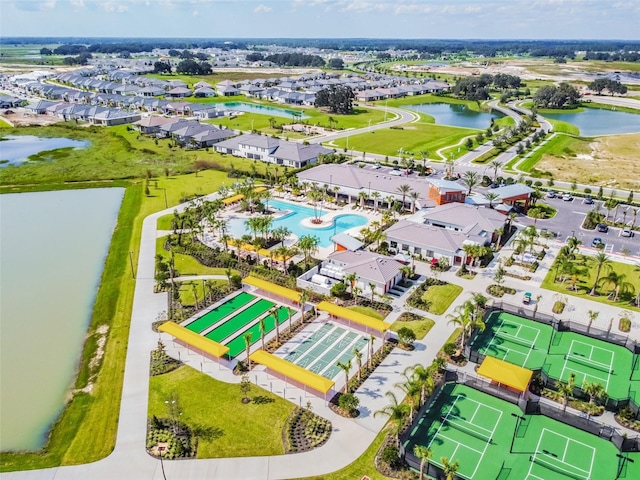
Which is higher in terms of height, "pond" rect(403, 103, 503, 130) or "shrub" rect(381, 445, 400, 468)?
"pond" rect(403, 103, 503, 130)

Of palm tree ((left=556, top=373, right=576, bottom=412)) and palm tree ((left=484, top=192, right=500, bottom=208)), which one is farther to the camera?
palm tree ((left=484, top=192, right=500, bottom=208))

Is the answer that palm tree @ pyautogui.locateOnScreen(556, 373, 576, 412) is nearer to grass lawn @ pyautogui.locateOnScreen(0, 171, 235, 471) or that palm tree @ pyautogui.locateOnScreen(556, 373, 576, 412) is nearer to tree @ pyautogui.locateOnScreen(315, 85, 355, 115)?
grass lawn @ pyautogui.locateOnScreen(0, 171, 235, 471)

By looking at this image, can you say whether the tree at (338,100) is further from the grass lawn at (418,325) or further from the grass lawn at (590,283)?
the grass lawn at (418,325)

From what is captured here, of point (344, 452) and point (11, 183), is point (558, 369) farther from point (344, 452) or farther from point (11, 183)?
point (11, 183)

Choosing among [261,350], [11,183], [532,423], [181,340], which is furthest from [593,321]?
[11,183]

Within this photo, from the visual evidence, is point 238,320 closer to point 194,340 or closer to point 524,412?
point 194,340

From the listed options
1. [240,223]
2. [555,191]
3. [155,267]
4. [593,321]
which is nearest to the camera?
[593,321]

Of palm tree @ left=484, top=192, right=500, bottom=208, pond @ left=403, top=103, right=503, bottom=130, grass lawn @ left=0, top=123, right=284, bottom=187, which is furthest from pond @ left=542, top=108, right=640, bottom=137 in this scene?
grass lawn @ left=0, top=123, right=284, bottom=187

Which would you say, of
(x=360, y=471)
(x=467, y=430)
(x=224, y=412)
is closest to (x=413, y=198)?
(x=467, y=430)
